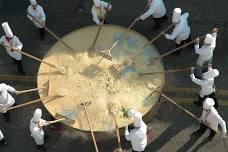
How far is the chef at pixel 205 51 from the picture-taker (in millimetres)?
12219

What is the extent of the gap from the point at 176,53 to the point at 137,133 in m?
3.27

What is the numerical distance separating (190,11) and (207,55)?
2.17 meters

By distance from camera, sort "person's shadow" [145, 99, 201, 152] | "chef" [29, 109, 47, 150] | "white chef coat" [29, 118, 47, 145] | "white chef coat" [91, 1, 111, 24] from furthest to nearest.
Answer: "white chef coat" [91, 1, 111, 24] → "person's shadow" [145, 99, 201, 152] → "white chef coat" [29, 118, 47, 145] → "chef" [29, 109, 47, 150]

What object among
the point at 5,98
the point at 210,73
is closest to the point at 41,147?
the point at 5,98

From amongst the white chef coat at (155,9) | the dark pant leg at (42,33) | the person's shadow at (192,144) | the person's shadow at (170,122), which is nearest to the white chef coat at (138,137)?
the person's shadow at (170,122)

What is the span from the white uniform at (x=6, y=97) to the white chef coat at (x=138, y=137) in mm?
2903

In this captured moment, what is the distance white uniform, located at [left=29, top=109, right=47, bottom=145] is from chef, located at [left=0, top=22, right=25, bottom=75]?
2000 mm

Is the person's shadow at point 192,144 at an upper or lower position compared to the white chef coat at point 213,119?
lower

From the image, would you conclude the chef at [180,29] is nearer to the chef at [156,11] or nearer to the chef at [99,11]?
the chef at [156,11]

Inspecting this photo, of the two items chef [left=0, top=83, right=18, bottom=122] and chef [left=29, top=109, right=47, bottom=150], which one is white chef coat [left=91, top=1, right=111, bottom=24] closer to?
chef [left=0, top=83, right=18, bottom=122]

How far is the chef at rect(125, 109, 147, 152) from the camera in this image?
1093cm

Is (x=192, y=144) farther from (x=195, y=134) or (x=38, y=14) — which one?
(x=38, y=14)

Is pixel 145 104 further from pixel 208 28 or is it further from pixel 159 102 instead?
pixel 208 28

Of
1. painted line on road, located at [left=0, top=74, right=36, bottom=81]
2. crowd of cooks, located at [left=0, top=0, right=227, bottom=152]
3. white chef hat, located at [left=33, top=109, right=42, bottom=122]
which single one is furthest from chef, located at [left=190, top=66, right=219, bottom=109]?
painted line on road, located at [left=0, top=74, right=36, bottom=81]
